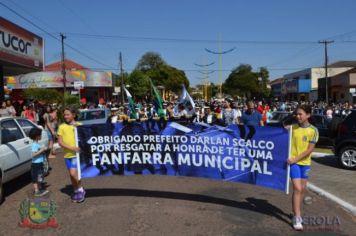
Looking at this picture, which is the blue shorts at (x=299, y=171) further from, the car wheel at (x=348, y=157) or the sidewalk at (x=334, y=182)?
the car wheel at (x=348, y=157)

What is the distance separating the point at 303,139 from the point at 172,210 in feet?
7.46

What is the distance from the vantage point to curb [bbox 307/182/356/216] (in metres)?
6.67

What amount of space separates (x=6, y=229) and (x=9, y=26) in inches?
509

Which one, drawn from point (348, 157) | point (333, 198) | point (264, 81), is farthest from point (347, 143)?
point (264, 81)

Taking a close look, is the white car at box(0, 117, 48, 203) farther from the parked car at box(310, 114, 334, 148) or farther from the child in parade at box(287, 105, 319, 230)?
the parked car at box(310, 114, 334, 148)

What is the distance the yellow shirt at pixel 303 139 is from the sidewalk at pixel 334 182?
156cm

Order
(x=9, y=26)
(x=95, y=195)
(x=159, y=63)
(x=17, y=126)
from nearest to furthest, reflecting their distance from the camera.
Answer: (x=95, y=195) < (x=17, y=126) < (x=9, y=26) < (x=159, y=63)

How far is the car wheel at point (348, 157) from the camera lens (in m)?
10.6

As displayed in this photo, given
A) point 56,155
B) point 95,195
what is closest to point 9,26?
point 56,155

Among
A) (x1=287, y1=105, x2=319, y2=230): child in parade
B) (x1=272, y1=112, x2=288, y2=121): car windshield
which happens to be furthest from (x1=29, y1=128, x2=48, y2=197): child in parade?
(x1=272, y1=112, x2=288, y2=121): car windshield

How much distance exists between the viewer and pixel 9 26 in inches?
663

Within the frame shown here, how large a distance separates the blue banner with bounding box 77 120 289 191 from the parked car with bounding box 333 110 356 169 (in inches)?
205

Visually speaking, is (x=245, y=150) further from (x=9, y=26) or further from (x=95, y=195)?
(x=9, y=26)

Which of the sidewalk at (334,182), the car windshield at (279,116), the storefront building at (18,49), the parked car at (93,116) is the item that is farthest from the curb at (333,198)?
the storefront building at (18,49)
